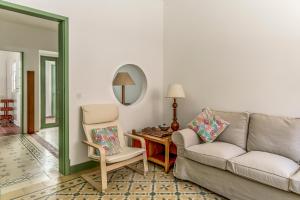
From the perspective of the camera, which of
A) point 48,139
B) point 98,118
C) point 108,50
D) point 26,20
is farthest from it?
point 48,139

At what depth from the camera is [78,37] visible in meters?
2.82

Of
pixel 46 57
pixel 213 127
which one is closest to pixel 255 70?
pixel 213 127

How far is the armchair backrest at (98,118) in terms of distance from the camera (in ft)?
9.06

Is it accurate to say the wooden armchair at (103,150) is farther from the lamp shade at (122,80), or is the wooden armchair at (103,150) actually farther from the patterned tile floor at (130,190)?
the lamp shade at (122,80)

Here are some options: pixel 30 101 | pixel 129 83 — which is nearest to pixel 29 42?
pixel 30 101

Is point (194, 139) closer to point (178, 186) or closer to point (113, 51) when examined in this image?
point (178, 186)

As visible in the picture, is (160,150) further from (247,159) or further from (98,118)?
(247,159)

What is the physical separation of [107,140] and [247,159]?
1.67 m

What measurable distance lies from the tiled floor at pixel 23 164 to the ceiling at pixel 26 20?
2644 millimetres

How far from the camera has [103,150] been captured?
238cm

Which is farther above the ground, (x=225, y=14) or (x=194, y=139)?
(x=225, y=14)

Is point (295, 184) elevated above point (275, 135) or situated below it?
below

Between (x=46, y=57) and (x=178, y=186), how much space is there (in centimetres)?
523

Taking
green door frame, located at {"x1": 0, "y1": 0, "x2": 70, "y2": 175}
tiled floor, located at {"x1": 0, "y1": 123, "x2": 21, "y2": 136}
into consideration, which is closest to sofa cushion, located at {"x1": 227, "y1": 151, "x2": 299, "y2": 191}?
green door frame, located at {"x1": 0, "y1": 0, "x2": 70, "y2": 175}
